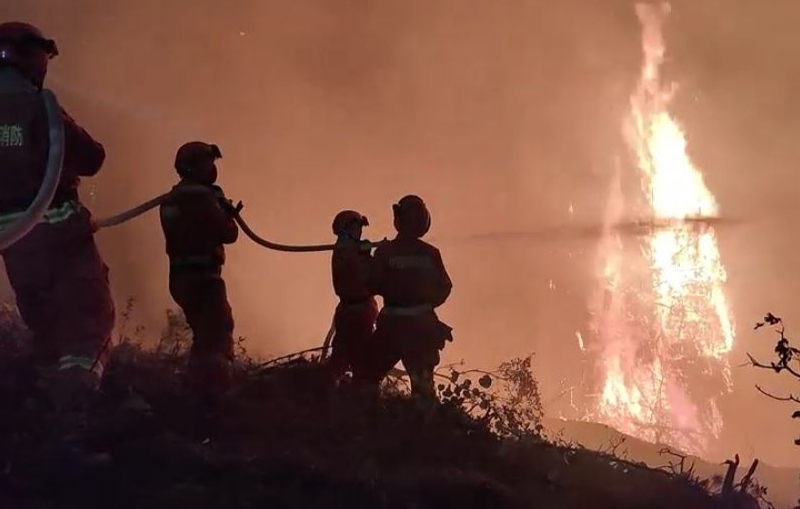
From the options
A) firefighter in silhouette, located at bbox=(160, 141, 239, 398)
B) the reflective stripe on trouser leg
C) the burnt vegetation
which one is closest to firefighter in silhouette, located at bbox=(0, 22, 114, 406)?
the reflective stripe on trouser leg

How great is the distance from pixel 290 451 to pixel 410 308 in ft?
7.92

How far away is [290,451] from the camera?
616cm

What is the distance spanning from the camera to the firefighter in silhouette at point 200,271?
6.94 meters

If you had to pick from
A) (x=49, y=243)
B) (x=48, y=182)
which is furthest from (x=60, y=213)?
(x=48, y=182)

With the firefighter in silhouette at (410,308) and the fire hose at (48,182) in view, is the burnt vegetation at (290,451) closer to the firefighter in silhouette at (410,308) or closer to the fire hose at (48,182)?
the firefighter in silhouette at (410,308)

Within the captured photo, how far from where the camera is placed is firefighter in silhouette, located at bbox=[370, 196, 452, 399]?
26.8 feet

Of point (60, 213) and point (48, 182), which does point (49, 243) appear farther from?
point (48, 182)

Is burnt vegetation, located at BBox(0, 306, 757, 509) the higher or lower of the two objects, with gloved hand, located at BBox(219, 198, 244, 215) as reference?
lower

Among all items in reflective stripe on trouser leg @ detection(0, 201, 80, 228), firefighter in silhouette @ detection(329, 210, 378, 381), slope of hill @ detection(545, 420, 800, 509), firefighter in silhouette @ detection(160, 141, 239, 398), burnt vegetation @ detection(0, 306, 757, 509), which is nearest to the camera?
burnt vegetation @ detection(0, 306, 757, 509)

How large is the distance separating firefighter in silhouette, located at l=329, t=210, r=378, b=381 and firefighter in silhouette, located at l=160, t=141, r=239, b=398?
1648mm

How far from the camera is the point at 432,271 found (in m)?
8.28

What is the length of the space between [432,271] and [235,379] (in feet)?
7.08

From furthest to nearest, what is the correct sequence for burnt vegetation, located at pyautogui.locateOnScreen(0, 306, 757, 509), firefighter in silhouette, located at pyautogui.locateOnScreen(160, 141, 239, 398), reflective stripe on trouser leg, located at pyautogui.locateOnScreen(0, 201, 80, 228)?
firefighter in silhouette, located at pyautogui.locateOnScreen(160, 141, 239, 398) → reflective stripe on trouser leg, located at pyautogui.locateOnScreen(0, 201, 80, 228) → burnt vegetation, located at pyautogui.locateOnScreen(0, 306, 757, 509)

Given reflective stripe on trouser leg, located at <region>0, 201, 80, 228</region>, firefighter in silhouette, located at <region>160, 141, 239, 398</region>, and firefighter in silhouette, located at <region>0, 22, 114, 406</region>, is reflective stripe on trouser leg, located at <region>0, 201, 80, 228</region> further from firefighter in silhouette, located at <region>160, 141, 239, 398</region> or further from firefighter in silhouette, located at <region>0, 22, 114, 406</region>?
firefighter in silhouette, located at <region>160, 141, 239, 398</region>
